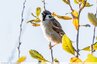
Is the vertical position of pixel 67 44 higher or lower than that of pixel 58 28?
higher

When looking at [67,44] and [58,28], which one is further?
[58,28]

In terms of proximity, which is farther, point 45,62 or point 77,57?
point 45,62

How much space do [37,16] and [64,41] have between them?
1.34ft

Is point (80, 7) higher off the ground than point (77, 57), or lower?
higher

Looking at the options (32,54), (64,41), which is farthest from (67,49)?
(32,54)

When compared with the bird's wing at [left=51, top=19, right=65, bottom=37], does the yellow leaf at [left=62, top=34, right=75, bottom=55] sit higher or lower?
higher

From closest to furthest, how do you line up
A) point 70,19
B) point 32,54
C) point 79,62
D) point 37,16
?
point 79,62 → point 32,54 → point 70,19 → point 37,16

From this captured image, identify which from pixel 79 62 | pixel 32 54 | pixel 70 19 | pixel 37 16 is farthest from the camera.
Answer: pixel 37 16

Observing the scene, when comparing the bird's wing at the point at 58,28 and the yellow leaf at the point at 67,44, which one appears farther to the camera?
the bird's wing at the point at 58,28

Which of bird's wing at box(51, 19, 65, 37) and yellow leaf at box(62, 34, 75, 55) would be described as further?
bird's wing at box(51, 19, 65, 37)

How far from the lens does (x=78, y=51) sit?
67 centimetres

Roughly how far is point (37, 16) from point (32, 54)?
31cm

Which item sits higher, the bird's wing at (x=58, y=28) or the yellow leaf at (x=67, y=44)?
the yellow leaf at (x=67, y=44)

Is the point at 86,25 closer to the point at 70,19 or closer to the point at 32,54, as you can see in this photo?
the point at 70,19
